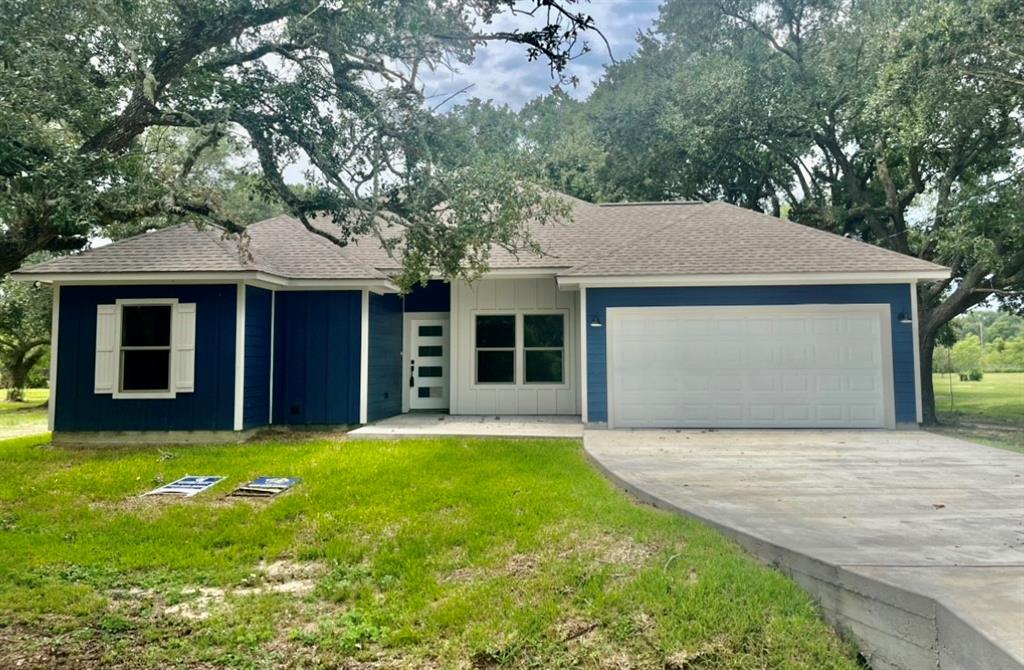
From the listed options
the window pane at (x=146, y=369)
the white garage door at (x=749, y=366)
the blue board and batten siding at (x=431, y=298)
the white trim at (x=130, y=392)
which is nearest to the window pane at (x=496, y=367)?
the blue board and batten siding at (x=431, y=298)

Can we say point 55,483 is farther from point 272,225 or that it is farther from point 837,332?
point 837,332

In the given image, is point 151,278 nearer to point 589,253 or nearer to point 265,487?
point 265,487

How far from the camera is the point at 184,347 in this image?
9.20 meters

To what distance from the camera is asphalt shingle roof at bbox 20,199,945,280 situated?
365 inches

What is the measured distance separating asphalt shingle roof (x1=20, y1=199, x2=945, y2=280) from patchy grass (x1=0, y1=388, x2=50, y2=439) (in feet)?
14.5

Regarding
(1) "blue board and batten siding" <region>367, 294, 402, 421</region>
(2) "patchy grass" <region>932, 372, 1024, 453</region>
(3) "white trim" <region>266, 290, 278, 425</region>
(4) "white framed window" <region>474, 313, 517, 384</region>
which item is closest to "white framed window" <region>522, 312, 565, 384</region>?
(4) "white framed window" <region>474, 313, 517, 384</region>

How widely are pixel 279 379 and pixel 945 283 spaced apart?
52.4ft

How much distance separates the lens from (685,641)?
3.00 meters

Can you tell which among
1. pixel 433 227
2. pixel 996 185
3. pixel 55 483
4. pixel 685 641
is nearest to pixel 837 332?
pixel 996 185

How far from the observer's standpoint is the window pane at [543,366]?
37.6ft

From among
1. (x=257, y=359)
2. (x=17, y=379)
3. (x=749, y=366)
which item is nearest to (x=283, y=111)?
(x=257, y=359)

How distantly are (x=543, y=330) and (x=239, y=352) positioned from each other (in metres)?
5.59

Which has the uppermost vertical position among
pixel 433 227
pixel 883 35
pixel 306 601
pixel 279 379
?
pixel 883 35

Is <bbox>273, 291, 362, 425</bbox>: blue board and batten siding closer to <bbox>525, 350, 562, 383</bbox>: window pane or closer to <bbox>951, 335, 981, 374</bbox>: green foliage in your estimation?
<bbox>525, 350, 562, 383</bbox>: window pane
